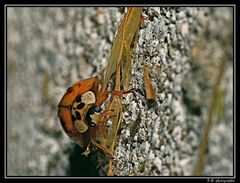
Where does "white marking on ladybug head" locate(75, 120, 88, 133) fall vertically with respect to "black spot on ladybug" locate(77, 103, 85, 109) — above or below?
below

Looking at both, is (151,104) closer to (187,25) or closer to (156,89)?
(156,89)

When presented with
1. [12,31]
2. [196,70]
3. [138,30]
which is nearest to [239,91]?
[196,70]

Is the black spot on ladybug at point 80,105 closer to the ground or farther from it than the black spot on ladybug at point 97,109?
farther from it

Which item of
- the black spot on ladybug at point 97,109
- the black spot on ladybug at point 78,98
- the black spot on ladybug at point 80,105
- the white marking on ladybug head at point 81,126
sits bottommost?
the white marking on ladybug head at point 81,126

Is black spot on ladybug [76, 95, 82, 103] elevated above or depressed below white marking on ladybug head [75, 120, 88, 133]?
→ above

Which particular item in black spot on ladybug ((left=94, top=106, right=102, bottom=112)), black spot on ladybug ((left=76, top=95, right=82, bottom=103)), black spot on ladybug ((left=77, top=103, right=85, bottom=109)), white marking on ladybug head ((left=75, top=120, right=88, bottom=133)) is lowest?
white marking on ladybug head ((left=75, top=120, right=88, bottom=133))
